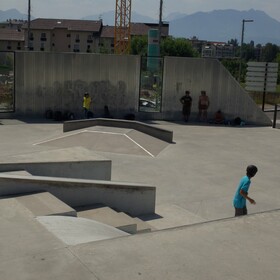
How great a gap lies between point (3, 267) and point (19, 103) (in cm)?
1738

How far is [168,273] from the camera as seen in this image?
5.12m

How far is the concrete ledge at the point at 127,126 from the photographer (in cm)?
1761

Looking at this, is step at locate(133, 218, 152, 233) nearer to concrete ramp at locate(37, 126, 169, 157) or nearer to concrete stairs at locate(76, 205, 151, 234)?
concrete stairs at locate(76, 205, 151, 234)

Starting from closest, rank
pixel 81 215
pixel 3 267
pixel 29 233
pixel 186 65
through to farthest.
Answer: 1. pixel 3 267
2. pixel 29 233
3. pixel 81 215
4. pixel 186 65

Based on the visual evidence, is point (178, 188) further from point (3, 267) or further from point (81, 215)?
point (3, 267)

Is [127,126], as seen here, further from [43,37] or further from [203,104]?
[43,37]

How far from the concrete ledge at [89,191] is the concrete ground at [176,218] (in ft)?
1.30

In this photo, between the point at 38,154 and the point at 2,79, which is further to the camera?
the point at 2,79

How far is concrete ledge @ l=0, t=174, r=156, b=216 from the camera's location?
8.16 meters

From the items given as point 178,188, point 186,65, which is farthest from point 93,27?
point 178,188

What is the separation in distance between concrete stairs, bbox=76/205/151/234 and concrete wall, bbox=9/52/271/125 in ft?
45.3

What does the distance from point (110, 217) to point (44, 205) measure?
130 centimetres

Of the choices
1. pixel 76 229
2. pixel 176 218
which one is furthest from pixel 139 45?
pixel 76 229

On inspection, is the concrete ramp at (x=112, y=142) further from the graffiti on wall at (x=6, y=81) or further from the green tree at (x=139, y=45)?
the green tree at (x=139, y=45)
